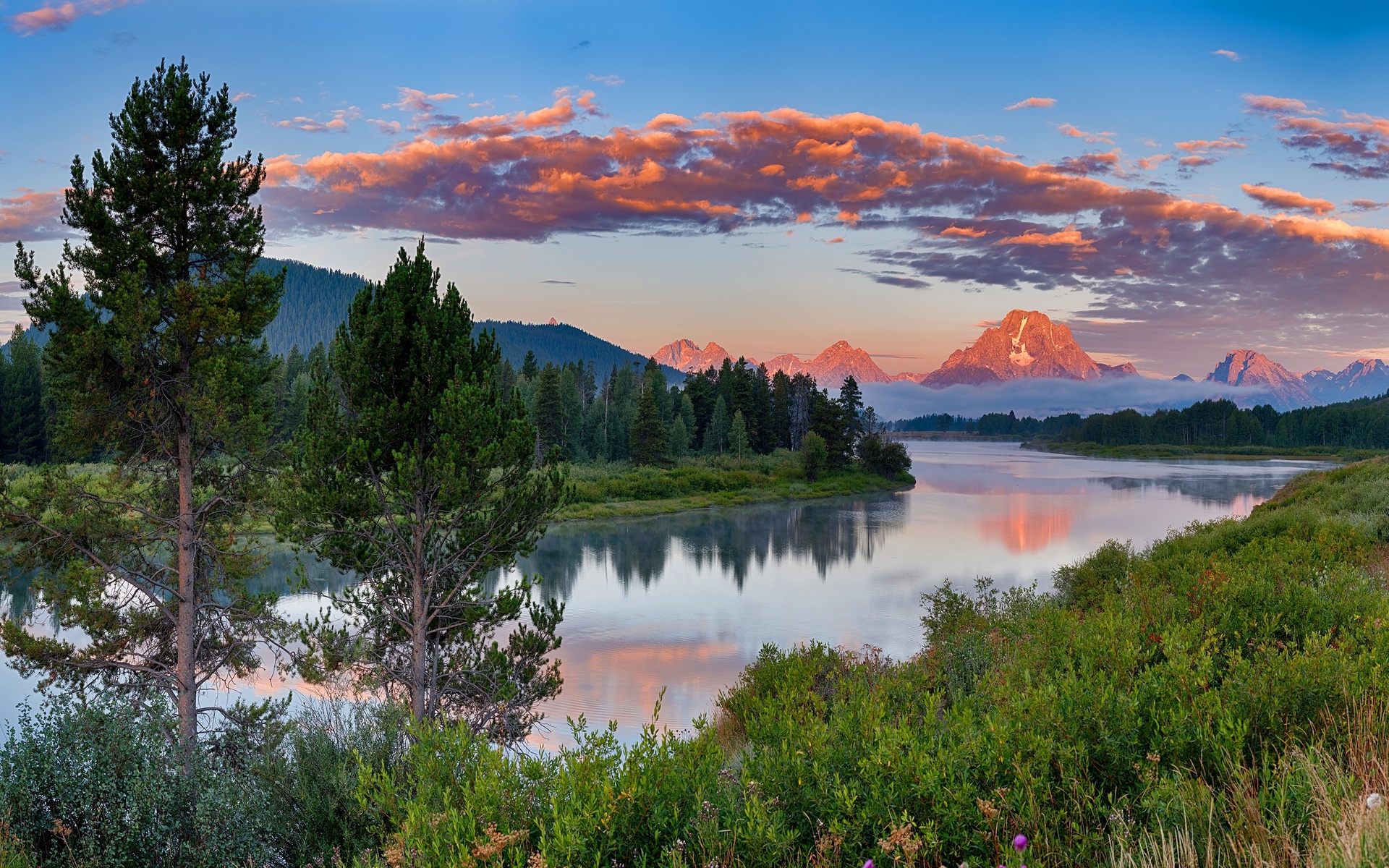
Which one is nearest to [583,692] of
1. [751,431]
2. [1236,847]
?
[1236,847]

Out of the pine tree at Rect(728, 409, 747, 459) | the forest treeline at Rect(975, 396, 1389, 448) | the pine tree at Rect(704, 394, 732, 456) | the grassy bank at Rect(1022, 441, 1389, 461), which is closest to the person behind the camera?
the pine tree at Rect(728, 409, 747, 459)

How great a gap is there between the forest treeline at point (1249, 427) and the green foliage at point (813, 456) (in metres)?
111

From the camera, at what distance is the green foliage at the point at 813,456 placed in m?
85.1

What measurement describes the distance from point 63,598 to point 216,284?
6.34 meters

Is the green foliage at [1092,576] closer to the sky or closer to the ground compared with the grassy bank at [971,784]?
closer to the ground

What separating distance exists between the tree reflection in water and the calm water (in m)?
0.18

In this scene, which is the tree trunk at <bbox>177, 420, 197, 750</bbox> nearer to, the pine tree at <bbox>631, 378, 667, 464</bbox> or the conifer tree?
the conifer tree

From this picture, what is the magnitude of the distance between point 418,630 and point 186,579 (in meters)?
4.48

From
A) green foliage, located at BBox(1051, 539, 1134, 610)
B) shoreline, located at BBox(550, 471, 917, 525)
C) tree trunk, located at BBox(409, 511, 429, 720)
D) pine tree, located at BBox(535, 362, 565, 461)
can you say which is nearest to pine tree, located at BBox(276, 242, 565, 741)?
tree trunk, located at BBox(409, 511, 429, 720)

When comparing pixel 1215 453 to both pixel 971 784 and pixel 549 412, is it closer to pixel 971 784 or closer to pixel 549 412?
pixel 549 412

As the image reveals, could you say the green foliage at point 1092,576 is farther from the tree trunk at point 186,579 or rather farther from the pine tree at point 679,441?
the pine tree at point 679,441

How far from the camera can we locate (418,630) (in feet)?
50.6

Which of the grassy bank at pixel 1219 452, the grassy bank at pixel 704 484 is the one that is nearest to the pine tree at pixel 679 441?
the grassy bank at pixel 704 484

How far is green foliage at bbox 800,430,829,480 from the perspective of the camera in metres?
85.1
